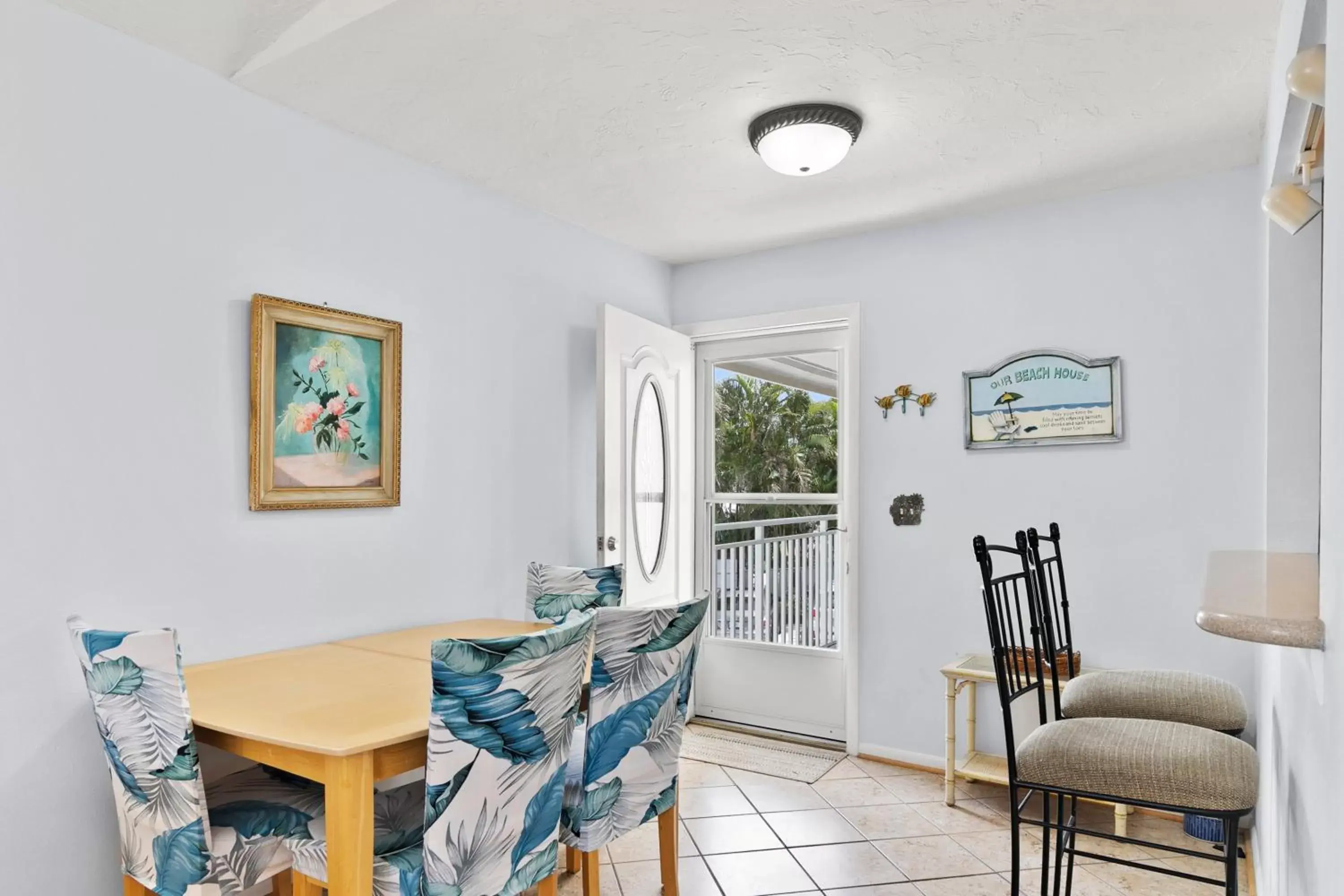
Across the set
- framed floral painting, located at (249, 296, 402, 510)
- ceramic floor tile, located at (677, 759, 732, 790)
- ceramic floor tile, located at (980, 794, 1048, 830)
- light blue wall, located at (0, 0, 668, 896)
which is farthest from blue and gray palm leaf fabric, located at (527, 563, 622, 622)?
ceramic floor tile, located at (980, 794, 1048, 830)

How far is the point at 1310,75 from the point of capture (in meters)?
1.15

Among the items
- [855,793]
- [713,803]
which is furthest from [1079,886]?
[713,803]

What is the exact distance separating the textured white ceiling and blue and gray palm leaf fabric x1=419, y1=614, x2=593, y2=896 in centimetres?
151

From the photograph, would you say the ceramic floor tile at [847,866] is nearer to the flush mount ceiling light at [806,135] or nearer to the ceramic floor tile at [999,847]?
the ceramic floor tile at [999,847]

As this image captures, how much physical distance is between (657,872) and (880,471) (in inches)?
75.6

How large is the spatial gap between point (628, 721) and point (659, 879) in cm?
90

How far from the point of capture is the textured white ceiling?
81.4 inches

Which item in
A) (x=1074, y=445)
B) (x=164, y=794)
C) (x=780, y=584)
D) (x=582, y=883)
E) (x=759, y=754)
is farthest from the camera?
(x=780, y=584)

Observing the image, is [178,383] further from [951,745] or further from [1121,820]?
[1121,820]

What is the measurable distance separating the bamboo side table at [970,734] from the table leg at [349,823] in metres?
2.33

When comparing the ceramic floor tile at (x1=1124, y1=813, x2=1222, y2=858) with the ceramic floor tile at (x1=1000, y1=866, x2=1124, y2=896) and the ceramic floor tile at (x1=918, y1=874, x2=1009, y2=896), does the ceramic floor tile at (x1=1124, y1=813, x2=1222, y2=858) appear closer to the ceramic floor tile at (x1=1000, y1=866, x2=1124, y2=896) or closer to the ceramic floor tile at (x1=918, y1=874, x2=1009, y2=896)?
the ceramic floor tile at (x1=1000, y1=866, x2=1124, y2=896)

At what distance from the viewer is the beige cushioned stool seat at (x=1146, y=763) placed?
1.63 meters

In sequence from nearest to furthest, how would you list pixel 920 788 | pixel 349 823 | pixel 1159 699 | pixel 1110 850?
pixel 349 823, pixel 1159 699, pixel 1110 850, pixel 920 788

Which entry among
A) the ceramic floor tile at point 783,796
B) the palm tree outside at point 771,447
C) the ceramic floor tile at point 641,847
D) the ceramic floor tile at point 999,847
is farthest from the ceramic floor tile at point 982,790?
the palm tree outside at point 771,447
